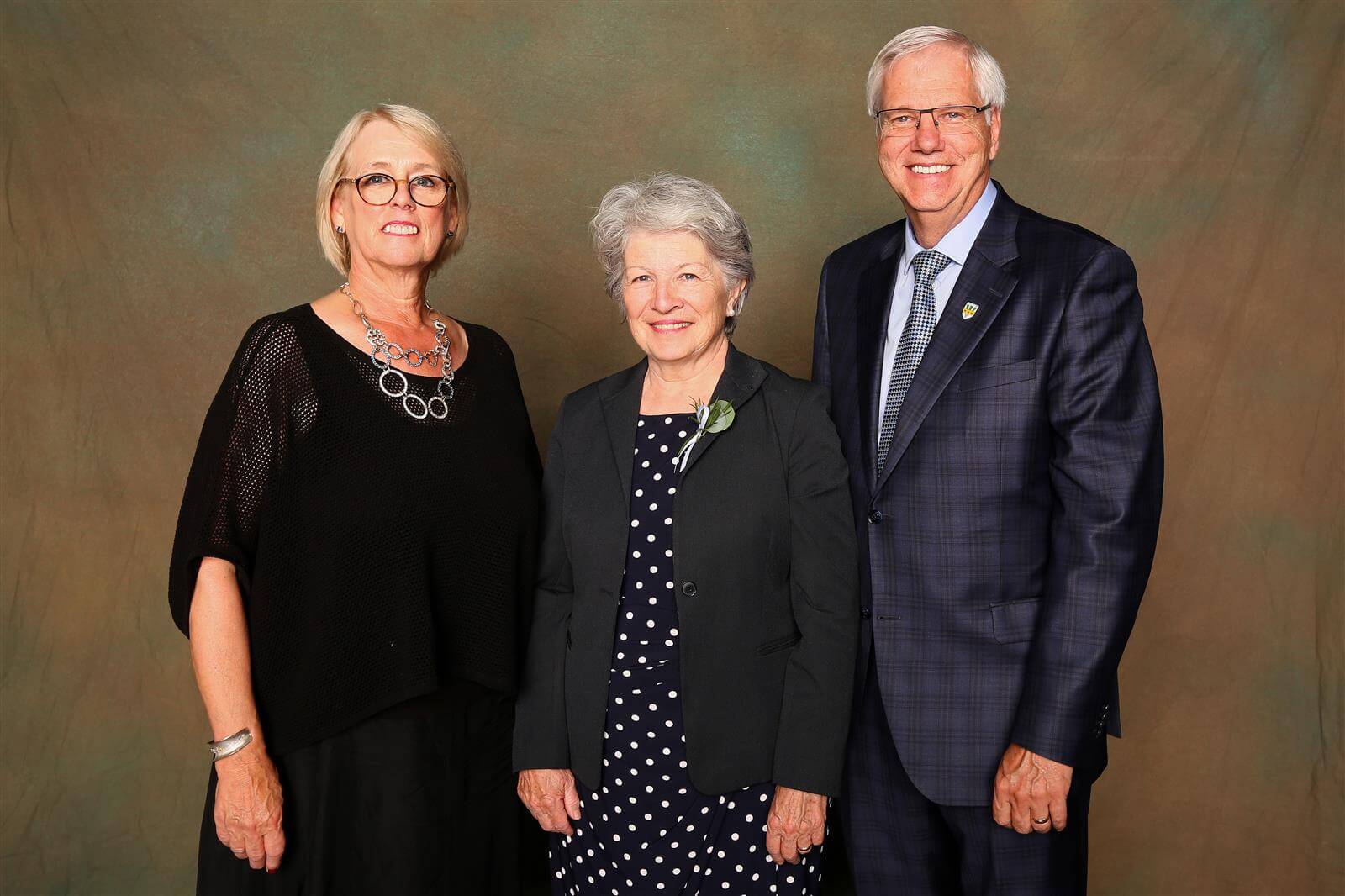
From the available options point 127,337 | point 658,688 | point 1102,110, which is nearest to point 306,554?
point 658,688

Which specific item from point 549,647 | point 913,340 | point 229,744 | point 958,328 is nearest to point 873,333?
point 913,340

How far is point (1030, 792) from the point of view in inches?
83.7

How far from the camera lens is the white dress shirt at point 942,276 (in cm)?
228

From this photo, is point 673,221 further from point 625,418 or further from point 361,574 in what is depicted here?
point 361,574

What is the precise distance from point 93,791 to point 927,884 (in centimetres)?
277

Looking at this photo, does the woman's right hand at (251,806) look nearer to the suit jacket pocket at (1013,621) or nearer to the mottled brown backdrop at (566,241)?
the suit jacket pocket at (1013,621)

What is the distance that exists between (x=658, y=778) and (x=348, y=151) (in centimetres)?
143

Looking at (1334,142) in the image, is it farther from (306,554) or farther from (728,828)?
(306,554)

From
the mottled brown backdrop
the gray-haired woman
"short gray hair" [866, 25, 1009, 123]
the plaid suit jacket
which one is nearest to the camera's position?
the plaid suit jacket

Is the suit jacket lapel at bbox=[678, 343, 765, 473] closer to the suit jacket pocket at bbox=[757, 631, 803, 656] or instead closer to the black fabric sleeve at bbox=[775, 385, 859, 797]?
the black fabric sleeve at bbox=[775, 385, 859, 797]

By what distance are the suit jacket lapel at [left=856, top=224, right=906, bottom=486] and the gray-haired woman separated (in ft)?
0.34

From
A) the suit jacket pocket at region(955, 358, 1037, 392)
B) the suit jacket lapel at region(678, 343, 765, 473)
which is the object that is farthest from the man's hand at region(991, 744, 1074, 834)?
the suit jacket lapel at region(678, 343, 765, 473)

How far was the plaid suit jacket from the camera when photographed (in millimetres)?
2074

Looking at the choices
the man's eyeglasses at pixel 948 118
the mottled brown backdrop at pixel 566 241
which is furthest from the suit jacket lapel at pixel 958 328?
the mottled brown backdrop at pixel 566 241
